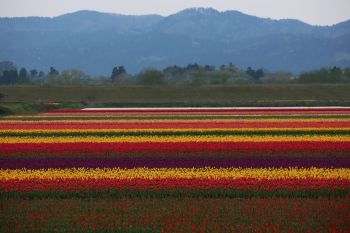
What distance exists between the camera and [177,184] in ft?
57.0

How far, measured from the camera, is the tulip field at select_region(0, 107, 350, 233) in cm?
1412

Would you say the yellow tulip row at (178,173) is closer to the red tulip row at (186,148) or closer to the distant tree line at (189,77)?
the red tulip row at (186,148)

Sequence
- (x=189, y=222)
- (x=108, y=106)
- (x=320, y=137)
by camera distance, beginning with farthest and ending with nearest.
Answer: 1. (x=108, y=106)
2. (x=320, y=137)
3. (x=189, y=222)

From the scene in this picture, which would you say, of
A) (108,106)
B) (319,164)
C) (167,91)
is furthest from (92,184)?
(167,91)

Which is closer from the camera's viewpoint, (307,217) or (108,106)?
(307,217)

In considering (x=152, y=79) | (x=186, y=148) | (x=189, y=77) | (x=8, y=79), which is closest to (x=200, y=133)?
(x=186, y=148)

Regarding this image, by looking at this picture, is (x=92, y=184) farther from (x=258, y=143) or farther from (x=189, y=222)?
(x=258, y=143)

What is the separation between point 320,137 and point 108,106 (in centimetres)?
4281

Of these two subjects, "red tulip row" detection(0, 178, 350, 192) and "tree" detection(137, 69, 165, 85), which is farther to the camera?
"tree" detection(137, 69, 165, 85)

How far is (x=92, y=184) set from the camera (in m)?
17.5

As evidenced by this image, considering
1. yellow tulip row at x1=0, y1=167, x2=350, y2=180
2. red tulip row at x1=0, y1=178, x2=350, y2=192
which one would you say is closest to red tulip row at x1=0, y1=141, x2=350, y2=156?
yellow tulip row at x1=0, y1=167, x2=350, y2=180

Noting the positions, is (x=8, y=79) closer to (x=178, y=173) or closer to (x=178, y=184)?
(x=178, y=173)

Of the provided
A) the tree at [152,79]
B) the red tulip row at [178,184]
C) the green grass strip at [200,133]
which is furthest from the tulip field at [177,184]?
the tree at [152,79]

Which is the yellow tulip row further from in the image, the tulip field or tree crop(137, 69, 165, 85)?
tree crop(137, 69, 165, 85)
